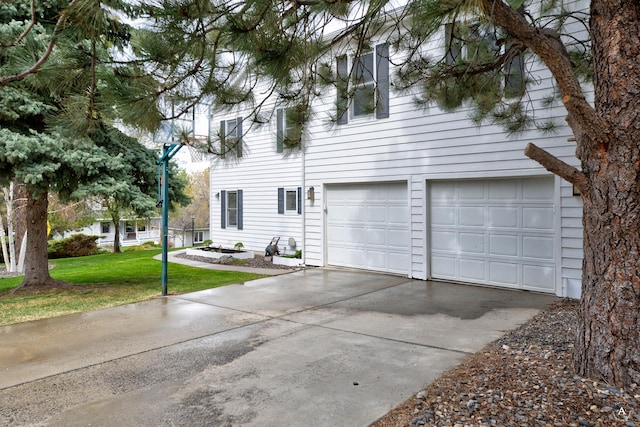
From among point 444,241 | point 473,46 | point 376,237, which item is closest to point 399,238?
point 376,237

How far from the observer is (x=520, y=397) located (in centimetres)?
278

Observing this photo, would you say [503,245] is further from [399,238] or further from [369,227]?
[369,227]

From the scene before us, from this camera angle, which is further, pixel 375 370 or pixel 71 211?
pixel 71 211

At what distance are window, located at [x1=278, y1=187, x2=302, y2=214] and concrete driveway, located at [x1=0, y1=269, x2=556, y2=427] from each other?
5459mm

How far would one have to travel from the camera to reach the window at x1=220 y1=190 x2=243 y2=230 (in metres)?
13.8

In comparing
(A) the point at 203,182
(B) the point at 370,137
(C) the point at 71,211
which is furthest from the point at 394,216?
(A) the point at 203,182

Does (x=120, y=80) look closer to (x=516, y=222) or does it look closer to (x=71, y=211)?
(x=516, y=222)

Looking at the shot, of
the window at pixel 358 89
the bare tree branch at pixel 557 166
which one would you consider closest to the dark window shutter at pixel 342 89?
the window at pixel 358 89

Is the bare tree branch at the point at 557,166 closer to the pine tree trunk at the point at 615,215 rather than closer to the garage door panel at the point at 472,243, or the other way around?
the pine tree trunk at the point at 615,215

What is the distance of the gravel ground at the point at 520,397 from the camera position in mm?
2520

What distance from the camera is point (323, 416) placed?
2.86 metres

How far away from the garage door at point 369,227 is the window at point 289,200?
2584 mm

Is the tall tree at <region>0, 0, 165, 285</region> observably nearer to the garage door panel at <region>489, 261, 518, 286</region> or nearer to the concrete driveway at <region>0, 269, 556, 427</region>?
the concrete driveway at <region>0, 269, 556, 427</region>

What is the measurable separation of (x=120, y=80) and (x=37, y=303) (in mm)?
4938
